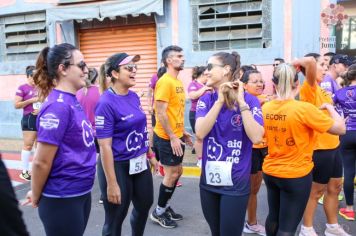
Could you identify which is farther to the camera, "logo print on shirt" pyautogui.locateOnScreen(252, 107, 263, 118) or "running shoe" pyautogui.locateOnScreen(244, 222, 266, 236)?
"running shoe" pyautogui.locateOnScreen(244, 222, 266, 236)

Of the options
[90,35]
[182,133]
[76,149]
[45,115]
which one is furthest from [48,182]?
[90,35]

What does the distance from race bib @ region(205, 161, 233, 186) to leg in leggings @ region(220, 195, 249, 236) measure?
0.38 ft

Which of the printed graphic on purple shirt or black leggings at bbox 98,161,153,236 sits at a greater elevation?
the printed graphic on purple shirt

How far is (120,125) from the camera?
3.32 m

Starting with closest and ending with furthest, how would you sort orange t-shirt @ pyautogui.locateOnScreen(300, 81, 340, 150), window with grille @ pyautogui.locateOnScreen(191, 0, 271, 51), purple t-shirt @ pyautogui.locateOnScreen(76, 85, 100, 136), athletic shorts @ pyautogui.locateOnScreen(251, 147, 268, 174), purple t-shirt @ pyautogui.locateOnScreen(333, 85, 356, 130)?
orange t-shirt @ pyautogui.locateOnScreen(300, 81, 340, 150) → athletic shorts @ pyautogui.locateOnScreen(251, 147, 268, 174) → purple t-shirt @ pyautogui.locateOnScreen(333, 85, 356, 130) → purple t-shirt @ pyautogui.locateOnScreen(76, 85, 100, 136) → window with grille @ pyautogui.locateOnScreen(191, 0, 271, 51)

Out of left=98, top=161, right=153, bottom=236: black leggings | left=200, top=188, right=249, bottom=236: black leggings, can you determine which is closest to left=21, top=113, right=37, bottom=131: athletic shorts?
left=98, top=161, right=153, bottom=236: black leggings

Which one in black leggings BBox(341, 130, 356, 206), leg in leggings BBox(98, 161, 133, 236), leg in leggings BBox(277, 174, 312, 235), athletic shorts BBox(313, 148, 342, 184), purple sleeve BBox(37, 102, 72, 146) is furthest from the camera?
black leggings BBox(341, 130, 356, 206)

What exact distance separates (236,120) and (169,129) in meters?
1.67

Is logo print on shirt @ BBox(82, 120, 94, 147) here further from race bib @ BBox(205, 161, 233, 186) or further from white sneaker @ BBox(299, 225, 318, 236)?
white sneaker @ BBox(299, 225, 318, 236)

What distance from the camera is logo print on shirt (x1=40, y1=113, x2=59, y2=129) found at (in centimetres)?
246

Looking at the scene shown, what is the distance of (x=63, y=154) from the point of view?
254 centimetres

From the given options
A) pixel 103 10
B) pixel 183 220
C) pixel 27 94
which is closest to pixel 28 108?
pixel 27 94

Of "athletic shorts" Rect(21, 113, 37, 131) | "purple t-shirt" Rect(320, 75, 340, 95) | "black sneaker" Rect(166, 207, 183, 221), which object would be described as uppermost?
"purple t-shirt" Rect(320, 75, 340, 95)

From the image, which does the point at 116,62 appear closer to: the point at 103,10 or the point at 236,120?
the point at 236,120
